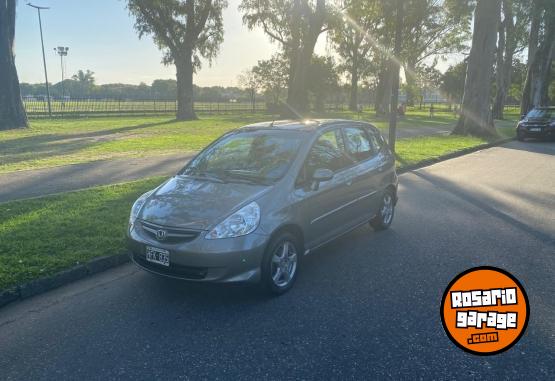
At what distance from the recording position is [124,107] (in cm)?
4128

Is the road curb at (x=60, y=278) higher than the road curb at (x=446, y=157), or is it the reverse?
the road curb at (x=446, y=157)

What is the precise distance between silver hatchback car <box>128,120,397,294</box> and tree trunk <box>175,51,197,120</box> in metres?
27.6

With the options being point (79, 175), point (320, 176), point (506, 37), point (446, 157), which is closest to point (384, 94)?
point (506, 37)

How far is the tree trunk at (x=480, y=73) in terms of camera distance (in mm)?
19578

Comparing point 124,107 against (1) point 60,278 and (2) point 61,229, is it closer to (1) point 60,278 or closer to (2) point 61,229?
(2) point 61,229

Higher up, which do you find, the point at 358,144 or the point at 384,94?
the point at 384,94

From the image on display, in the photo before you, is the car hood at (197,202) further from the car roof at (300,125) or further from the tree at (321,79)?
the tree at (321,79)

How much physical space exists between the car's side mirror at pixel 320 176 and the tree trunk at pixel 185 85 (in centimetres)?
2877

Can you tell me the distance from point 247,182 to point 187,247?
38.8 inches

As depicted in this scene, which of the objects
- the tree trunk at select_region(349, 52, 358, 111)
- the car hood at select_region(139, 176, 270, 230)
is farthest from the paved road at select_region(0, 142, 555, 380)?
the tree trunk at select_region(349, 52, 358, 111)

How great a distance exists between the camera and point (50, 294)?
4281 millimetres

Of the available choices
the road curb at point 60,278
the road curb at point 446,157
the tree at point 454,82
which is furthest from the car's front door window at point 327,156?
the tree at point 454,82

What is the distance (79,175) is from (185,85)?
23.0 metres

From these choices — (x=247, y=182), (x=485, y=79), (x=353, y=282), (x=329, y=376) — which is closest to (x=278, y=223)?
(x=247, y=182)
